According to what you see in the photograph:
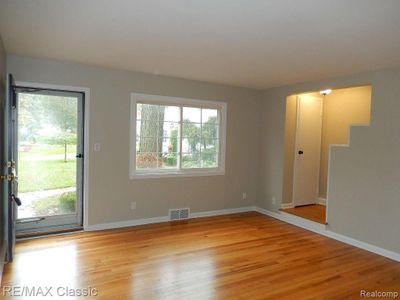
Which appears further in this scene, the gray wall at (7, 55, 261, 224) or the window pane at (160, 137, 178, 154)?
the window pane at (160, 137, 178, 154)

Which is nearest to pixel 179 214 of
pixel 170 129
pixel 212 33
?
pixel 170 129

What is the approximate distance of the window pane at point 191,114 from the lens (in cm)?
485

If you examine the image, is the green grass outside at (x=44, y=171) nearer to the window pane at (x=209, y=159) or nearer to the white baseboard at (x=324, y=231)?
the window pane at (x=209, y=159)

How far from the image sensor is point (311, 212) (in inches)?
194

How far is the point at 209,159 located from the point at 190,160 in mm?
399

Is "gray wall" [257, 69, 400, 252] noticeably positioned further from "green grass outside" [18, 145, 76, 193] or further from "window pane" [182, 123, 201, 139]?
"green grass outside" [18, 145, 76, 193]

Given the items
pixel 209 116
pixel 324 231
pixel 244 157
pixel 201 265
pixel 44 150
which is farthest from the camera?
pixel 244 157

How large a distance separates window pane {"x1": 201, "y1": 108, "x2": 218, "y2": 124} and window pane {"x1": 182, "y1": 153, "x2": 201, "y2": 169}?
618mm

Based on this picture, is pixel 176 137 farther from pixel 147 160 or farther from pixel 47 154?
pixel 47 154

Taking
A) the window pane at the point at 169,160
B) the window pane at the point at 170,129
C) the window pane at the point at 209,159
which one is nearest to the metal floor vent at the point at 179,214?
the window pane at the point at 169,160

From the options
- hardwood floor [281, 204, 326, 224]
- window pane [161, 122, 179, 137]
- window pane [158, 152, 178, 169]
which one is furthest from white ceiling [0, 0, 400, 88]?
hardwood floor [281, 204, 326, 224]

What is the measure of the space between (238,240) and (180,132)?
1954 mm

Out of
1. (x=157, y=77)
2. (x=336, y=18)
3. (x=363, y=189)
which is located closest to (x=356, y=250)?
(x=363, y=189)

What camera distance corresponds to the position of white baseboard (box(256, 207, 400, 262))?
3.54m
